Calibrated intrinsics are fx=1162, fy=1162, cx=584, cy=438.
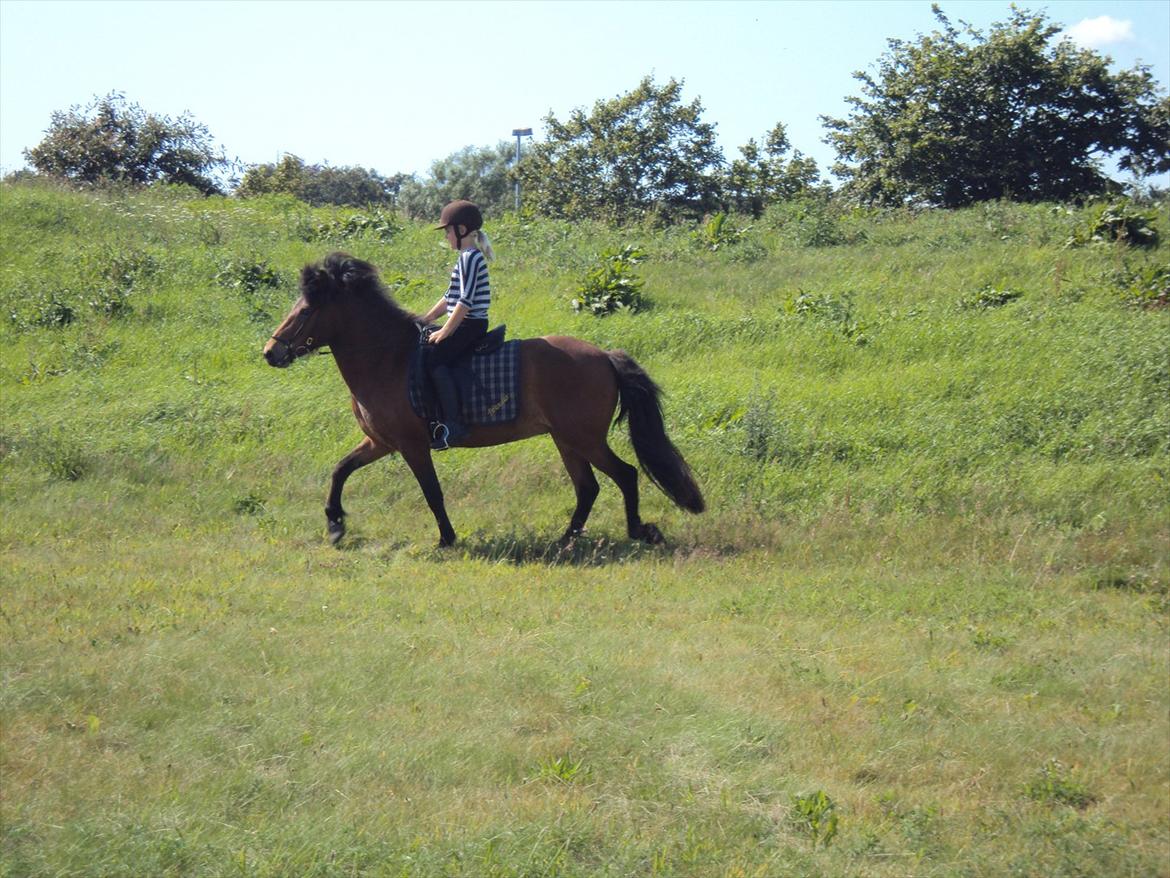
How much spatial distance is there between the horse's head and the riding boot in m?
1.09

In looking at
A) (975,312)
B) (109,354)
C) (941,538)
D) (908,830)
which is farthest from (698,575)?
(109,354)

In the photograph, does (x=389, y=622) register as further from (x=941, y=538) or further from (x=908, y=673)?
(x=941, y=538)

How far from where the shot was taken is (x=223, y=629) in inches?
287

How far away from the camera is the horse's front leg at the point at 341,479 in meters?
10.6

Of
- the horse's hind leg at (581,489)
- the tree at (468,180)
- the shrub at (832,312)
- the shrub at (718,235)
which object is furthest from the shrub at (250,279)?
the tree at (468,180)

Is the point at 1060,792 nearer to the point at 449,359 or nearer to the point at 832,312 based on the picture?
the point at 449,359

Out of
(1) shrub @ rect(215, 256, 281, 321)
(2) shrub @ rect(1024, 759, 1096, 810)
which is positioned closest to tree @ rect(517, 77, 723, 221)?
(1) shrub @ rect(215, 256, 281, 321)

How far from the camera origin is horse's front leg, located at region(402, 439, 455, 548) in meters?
10.4

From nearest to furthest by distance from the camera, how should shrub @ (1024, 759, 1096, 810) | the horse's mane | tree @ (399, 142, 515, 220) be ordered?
shrub @ (1024, 759, 1096, 810) → the horse's mane → tree @ (399, 142, 515, 220)

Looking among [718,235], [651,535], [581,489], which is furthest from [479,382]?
[718,235]

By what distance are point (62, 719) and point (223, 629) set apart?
1590mm

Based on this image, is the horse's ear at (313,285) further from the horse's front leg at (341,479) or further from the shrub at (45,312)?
the shrub at (45,312)

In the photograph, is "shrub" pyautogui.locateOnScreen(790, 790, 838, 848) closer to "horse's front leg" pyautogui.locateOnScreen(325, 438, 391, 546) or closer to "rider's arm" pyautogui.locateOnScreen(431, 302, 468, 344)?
"rider's arm" pyautogui.locateOnScreen(431, 302, 468, 344)

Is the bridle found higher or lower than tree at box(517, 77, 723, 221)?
lower
